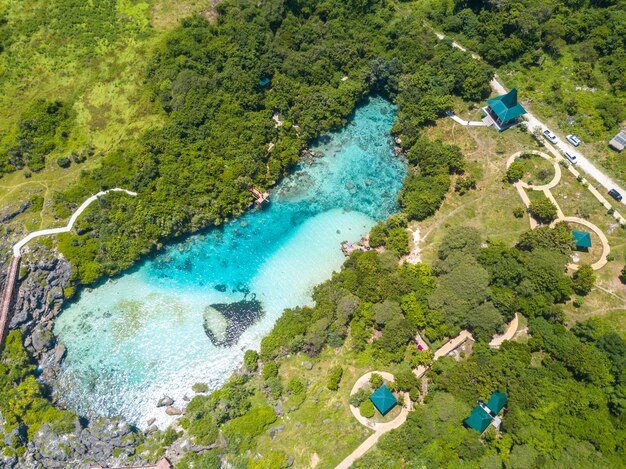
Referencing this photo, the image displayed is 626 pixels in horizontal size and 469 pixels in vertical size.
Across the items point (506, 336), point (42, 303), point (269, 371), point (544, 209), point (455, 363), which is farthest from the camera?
point (544, 209)

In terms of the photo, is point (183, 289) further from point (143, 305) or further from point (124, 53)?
point (124, 53)

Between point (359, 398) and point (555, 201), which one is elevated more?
point (555, 201)

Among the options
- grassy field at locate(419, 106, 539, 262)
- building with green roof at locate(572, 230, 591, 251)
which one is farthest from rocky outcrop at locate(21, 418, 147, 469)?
building with green roof at locate(572, 230, 591, 251)

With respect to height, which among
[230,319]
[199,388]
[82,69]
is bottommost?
[199,388]

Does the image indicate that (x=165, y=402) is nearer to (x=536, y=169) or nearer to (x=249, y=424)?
(x=249, y=424)

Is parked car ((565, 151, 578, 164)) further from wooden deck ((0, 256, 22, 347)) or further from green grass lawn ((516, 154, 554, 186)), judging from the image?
wooden deck ((0, 256, 22, 347))

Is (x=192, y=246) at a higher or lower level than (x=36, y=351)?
higher

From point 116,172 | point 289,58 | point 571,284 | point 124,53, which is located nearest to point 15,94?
point 124,53

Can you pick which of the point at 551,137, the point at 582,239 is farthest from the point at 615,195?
the point at 551,137
